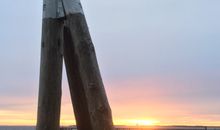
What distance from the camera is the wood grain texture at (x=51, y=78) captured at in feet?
18.2

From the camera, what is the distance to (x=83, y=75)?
5352mm

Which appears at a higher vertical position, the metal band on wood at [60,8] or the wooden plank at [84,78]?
the metal band on wood at [60,8]

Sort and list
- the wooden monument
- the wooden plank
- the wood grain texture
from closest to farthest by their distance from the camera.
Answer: the wooden plank < the wooden monument < the wood grain texture

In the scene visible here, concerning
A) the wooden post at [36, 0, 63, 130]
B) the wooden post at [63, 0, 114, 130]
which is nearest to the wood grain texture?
→ the wooden post at [36, 0, 63, 130]

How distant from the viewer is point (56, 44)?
561cm

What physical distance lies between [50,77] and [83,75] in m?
0.42

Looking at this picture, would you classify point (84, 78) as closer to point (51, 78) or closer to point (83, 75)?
point (83, 75)

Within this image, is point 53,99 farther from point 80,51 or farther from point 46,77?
point 80,51

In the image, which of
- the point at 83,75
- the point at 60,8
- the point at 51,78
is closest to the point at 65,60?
the point at 51,78

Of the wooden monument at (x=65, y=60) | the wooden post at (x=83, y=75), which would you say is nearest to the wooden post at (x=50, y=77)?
the wooden monument at (x=65, y=60)

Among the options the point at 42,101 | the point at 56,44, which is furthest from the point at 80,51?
the point at 42,101

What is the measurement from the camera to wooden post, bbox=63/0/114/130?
5.17 metres

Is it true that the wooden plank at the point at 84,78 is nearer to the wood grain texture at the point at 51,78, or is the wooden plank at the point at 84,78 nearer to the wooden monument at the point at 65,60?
the wooden monument at the point at 65,60

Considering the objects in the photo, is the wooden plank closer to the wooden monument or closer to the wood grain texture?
the wooden monument
